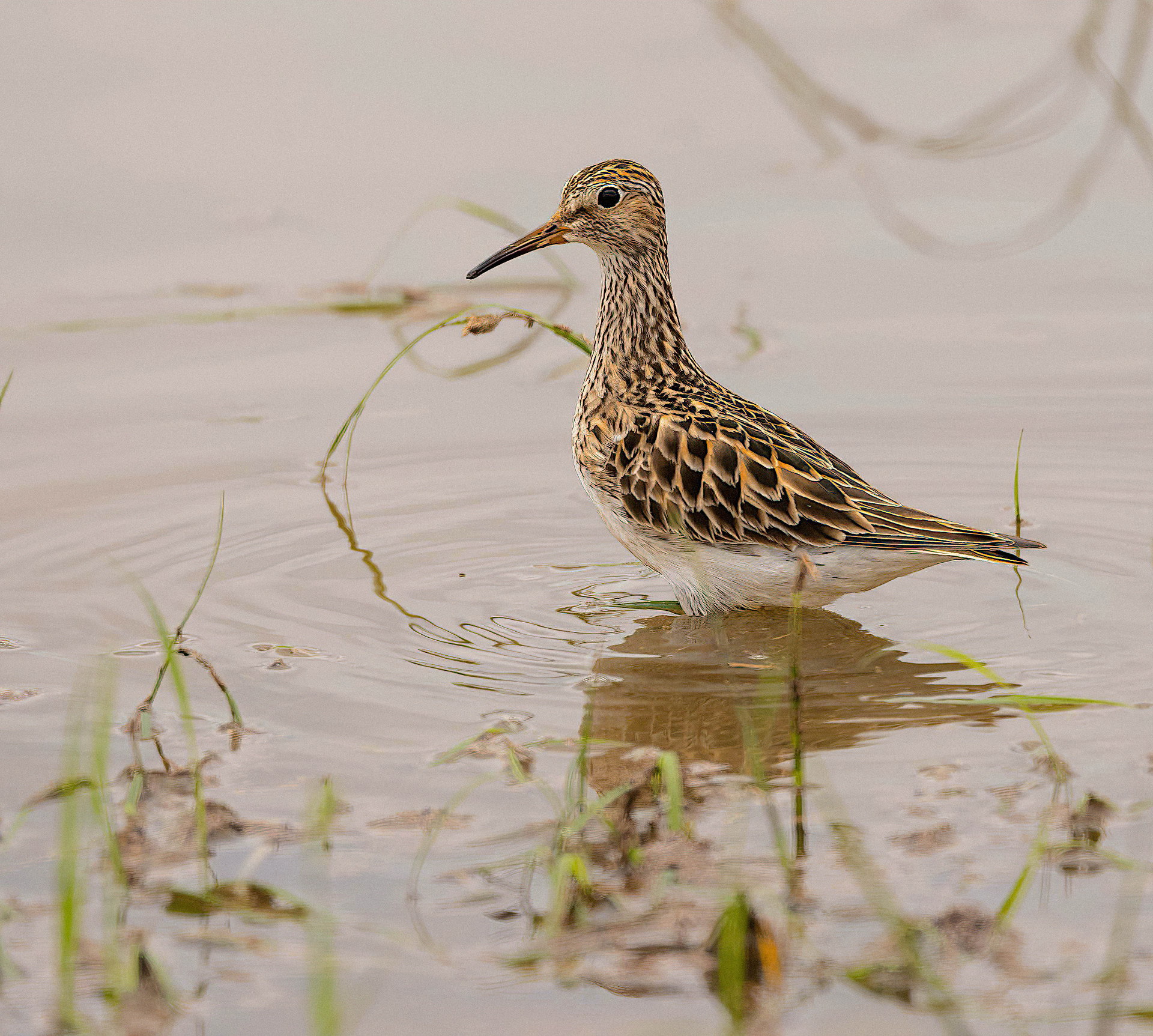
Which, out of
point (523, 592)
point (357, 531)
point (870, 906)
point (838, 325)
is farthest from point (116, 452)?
point (870, 906)

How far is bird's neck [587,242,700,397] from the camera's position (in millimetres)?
8008

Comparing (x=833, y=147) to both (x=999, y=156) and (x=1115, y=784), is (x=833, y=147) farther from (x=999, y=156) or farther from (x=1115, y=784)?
(x=1115, y=784)

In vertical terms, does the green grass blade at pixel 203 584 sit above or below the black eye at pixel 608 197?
below

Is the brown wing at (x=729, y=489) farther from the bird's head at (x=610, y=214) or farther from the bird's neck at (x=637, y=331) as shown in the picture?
the bird's head at (x=610, y=214)

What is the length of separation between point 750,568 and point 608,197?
2122 millimetres

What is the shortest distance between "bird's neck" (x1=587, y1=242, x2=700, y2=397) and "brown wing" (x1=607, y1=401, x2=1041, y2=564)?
50 centimetres

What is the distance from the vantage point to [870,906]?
470 centimetres

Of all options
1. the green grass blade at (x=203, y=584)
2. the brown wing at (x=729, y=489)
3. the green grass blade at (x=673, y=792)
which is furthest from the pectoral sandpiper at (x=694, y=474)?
the green grass blade at (x=673, y=792)

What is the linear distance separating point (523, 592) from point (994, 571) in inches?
93.8

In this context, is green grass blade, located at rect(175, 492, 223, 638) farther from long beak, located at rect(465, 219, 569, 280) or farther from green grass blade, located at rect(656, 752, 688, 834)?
long beak, located at rect(465, 219, 569, 280)

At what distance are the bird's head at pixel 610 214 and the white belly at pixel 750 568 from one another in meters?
1.39

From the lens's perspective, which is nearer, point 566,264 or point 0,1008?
point 0,1008

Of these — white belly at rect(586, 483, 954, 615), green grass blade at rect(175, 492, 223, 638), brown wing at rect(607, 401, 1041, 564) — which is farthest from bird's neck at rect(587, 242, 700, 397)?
green grass blade at rect(175, 492, 223, 638)

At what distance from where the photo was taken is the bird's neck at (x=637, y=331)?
315 inches
